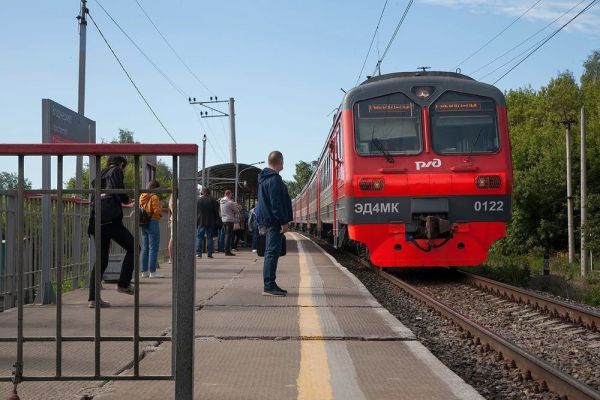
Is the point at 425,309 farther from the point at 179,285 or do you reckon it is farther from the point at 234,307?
the point at 179,285

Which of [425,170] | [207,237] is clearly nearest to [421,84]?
[425,170]

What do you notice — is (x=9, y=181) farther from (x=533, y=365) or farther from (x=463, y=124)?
(x=463, y=124)

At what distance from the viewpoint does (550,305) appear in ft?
28.0

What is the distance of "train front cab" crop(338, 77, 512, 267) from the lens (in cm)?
1100

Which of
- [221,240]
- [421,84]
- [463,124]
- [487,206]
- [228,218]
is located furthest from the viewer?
[221,240]

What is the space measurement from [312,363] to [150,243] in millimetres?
6239

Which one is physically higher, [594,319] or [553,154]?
[553,154]

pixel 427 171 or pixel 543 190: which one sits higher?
pixel 543 190

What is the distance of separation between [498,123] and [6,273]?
7.85 m

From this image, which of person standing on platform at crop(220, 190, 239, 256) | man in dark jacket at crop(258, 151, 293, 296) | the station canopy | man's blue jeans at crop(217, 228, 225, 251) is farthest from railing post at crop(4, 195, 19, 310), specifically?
the station canopy

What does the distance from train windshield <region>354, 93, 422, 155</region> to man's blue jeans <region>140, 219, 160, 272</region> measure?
3438 millimetres

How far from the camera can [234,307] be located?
7406 mm

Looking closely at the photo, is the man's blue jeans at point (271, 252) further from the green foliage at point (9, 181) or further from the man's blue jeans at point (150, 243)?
the green foliage at point (9, 181)

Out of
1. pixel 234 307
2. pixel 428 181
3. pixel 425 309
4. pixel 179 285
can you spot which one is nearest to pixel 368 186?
pixel 428 181
